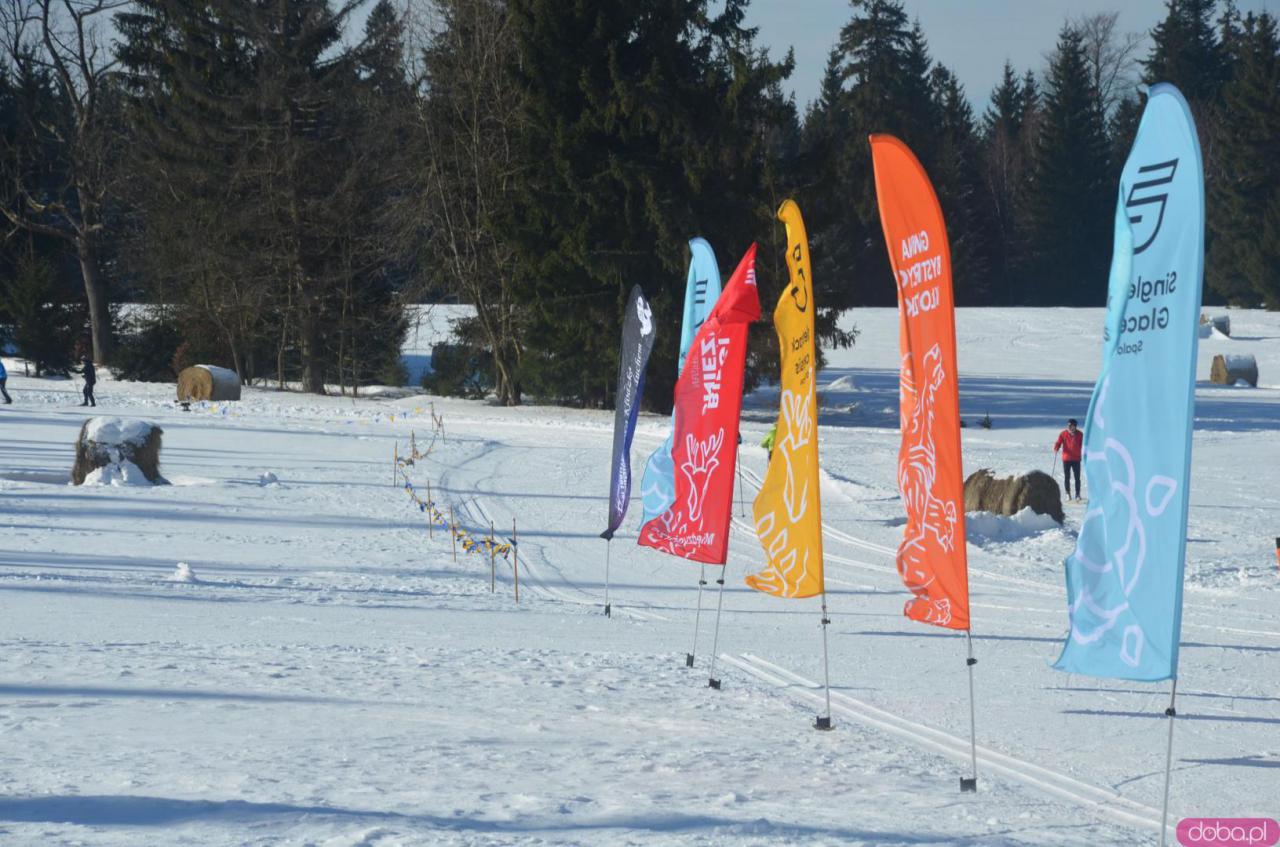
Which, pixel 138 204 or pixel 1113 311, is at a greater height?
pixel 138 204

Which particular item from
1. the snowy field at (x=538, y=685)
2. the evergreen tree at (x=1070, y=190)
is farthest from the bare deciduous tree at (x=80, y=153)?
the evergreen tree at (x=1070, y=190)

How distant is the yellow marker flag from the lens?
388 inches

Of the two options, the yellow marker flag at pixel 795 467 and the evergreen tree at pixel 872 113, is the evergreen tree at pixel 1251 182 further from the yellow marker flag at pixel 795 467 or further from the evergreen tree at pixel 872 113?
the yellow marker flag at pixel 795 467

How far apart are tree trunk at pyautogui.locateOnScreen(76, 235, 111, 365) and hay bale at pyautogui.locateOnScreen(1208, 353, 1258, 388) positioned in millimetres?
42014

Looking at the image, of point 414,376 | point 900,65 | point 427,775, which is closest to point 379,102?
point 414,376

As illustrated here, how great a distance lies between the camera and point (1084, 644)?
22.9ft

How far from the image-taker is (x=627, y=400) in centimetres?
1478

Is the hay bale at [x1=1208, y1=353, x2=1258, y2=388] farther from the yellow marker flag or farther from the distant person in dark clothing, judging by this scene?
the yellow marker flag

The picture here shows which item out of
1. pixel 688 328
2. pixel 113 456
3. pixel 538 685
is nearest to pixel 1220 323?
pixel 688 328

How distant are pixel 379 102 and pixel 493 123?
503 centimetres

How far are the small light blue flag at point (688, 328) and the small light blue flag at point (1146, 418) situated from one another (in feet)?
18.2

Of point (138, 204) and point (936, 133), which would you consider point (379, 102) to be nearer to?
point (138, 204)

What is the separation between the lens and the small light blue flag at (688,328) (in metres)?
13.0
